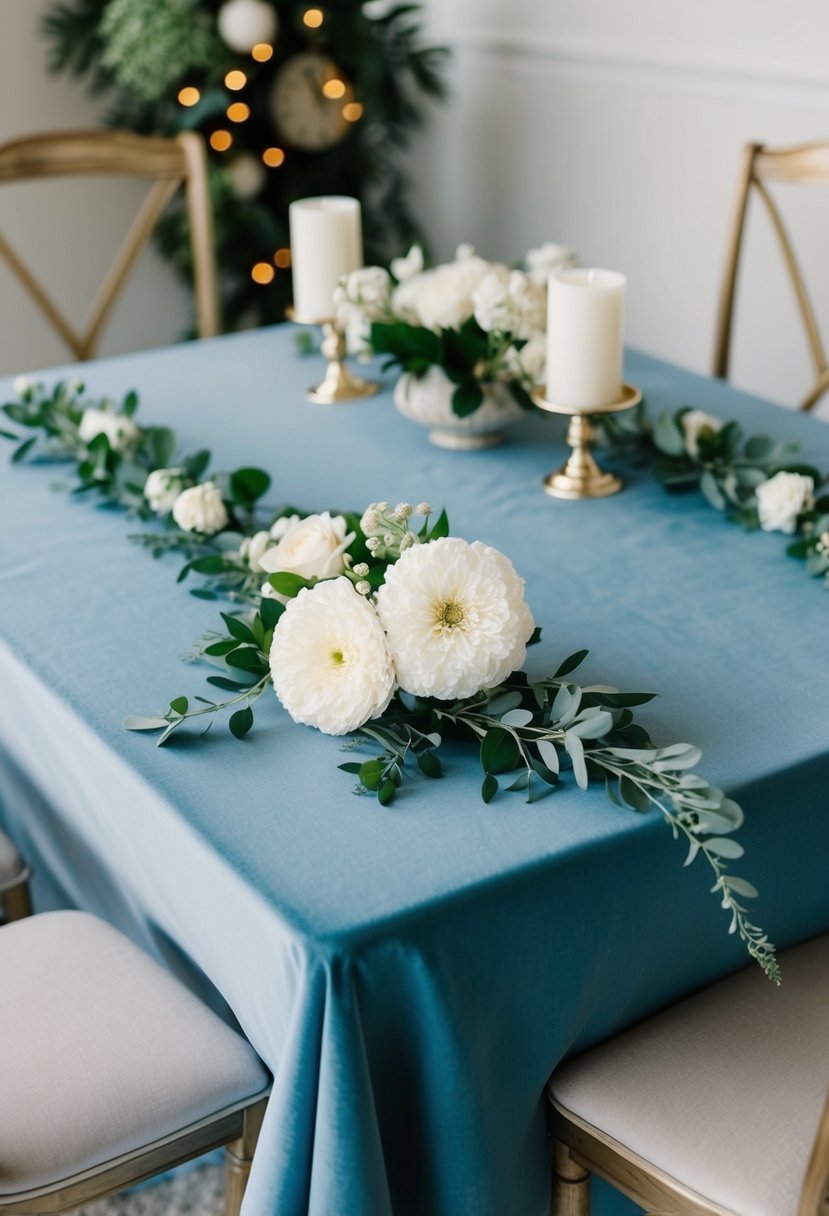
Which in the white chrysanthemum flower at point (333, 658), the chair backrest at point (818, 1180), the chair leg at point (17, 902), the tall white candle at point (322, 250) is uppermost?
the tall white candle at point (322, 250)

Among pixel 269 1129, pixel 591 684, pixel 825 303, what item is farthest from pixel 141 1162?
pixel 825 303

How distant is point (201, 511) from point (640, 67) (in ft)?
6.40

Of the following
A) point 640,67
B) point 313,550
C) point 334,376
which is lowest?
point 334,376

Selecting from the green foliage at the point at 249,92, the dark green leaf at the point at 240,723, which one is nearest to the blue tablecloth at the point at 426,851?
the dark green leaf at the point at 240,723

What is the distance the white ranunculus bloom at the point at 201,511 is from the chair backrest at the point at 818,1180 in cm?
85

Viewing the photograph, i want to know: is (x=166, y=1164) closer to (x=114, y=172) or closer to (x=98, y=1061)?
(x=98, y=1061)

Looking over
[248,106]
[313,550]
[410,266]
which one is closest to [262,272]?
[248,106]

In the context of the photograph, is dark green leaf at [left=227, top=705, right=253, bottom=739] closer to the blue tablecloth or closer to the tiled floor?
the blue tablecloth

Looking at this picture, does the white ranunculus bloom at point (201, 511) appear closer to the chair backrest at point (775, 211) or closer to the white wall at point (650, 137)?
the chair backrest at point (775, 211)

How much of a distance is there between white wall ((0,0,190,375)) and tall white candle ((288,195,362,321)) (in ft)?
5.75

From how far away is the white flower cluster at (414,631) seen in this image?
1011mm

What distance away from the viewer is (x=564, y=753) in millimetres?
1055

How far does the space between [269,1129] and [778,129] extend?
2299mm

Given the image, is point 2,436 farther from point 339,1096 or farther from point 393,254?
point 393,254
